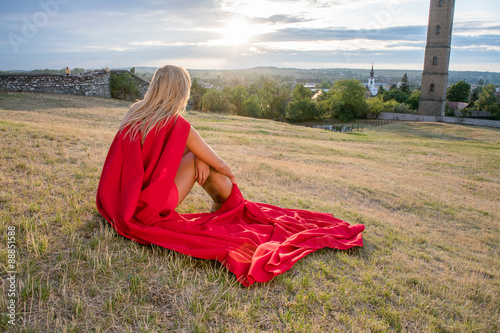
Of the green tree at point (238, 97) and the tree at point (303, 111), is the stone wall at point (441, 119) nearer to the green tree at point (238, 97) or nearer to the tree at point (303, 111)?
the tree at point (303, 111)

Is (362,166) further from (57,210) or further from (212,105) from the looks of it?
(212,105)

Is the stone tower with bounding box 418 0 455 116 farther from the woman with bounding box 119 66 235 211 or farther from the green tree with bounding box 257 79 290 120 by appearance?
the woman with bounding box 119 66 235 211

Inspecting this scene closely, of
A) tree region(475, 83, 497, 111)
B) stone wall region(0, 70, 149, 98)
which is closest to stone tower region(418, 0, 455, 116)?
tree region(475, 83, 497, 111)

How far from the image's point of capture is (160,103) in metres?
3.53

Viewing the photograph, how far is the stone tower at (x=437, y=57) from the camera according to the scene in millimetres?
47719

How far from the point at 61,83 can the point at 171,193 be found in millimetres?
21550

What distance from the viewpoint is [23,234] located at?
10.6ft

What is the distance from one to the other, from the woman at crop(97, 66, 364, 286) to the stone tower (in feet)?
179

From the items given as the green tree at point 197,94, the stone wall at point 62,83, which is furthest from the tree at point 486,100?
the stone wall at point 62,83

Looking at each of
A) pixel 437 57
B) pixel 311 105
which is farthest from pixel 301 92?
pixel 437 57

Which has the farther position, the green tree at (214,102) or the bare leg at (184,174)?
the green tree at (214,102)

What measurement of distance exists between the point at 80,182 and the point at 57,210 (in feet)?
4.38

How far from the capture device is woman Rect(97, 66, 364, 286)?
A: 10.6 feet

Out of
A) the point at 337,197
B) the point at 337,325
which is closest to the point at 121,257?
the point at 337,325
